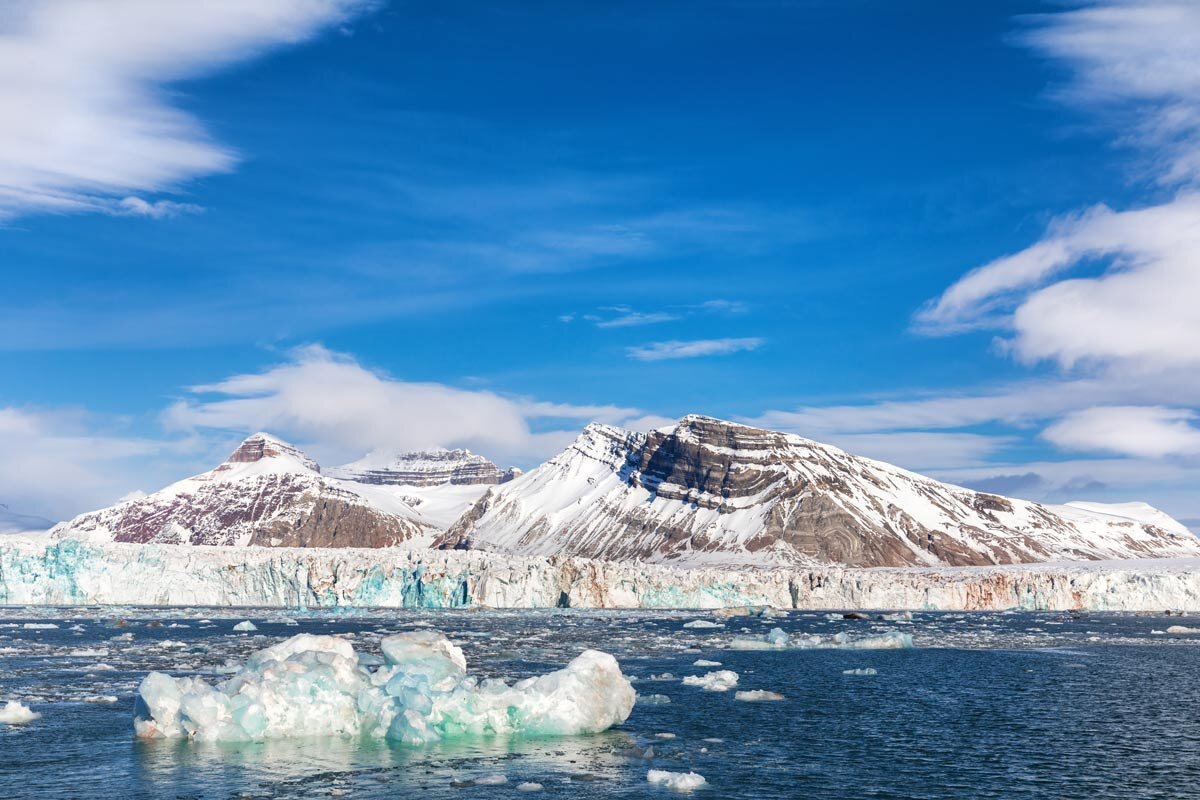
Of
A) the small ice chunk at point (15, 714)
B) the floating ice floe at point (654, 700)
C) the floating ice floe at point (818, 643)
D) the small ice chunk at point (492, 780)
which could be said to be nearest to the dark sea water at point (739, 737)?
the small ice chunk at point (492, 780)

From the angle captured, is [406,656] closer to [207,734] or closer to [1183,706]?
[207,734]

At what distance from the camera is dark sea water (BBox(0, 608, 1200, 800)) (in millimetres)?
22344

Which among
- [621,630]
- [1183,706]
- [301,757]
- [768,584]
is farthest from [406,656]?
[768,584]

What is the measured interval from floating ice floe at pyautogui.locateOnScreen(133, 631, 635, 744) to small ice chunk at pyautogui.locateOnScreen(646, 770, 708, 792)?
565 centimetres

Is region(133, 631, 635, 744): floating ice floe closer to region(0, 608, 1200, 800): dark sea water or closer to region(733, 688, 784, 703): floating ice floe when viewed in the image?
region(0, 608, 1200, 800): dark sea water

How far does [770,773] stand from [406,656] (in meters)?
10.9

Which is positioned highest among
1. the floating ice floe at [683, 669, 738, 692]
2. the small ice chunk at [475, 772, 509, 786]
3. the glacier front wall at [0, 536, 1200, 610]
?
the glacier front wall at [0, 536, 1200, 610]

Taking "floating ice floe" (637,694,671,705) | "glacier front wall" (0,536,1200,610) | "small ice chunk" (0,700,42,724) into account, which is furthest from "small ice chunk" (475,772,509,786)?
"glacier front wall" (0,536,1200,610)

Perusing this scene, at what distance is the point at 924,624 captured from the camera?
84.2m

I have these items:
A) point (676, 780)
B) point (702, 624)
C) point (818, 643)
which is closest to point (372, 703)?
point (676, 780)

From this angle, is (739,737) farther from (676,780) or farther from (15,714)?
(15,714)

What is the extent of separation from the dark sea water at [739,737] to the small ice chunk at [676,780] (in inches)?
11.7

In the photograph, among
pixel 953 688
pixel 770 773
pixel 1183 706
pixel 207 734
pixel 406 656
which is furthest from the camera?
pixel 953 688

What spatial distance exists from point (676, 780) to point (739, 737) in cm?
644
